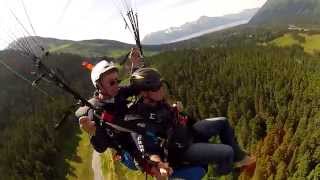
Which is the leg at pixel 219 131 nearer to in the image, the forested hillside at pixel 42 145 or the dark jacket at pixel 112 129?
the dark jacket at pixel 112 129

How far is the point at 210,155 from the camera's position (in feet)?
26.5

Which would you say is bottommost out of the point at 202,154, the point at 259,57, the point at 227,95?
the point at 227,95

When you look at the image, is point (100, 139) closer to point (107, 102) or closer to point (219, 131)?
point (107, 102)

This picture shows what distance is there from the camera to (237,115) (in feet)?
347

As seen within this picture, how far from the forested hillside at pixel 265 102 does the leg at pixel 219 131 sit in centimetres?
6642

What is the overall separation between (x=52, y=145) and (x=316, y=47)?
125104mm

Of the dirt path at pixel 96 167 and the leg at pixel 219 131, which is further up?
the leg at pixel 219 131

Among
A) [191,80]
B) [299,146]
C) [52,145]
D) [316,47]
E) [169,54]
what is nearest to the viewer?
[299,146]

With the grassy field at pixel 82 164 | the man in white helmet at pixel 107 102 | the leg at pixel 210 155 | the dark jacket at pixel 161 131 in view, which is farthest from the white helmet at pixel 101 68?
the grassy field at pixel 82 164

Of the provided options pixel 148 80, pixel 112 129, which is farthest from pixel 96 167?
pixel 148 80

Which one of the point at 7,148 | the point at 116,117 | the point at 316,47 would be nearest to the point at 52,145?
the point at 7,148

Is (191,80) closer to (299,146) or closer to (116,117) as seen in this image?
(299,146)

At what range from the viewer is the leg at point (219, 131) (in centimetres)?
833

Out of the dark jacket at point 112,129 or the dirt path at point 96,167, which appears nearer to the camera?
the dark jacket at point 112,129
